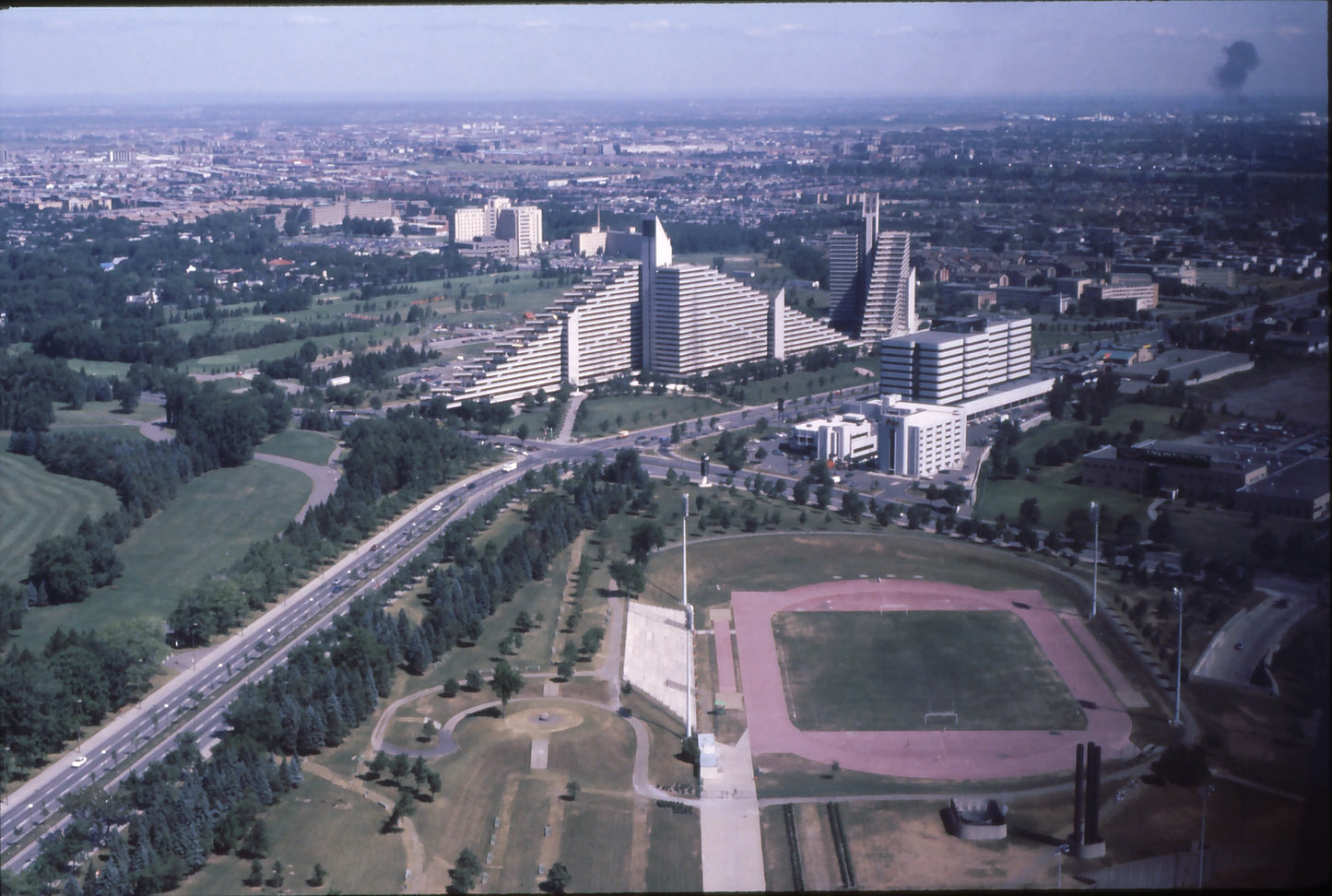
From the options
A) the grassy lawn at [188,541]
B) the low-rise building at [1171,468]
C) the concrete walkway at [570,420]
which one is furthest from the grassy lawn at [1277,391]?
the concrete walkway at [570,420]

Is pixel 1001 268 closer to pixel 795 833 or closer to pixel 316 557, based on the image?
pixel 316 557

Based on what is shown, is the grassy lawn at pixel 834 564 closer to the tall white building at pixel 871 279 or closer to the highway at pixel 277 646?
the highway at pixel 277 646

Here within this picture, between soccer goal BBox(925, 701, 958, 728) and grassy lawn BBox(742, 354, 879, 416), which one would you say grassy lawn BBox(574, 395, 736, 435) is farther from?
soccer goal BBox(925, 701, 958, 728)

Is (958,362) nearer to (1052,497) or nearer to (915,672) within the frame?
(1052,497)

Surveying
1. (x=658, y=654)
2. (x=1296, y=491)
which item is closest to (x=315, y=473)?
(x=658, y=654)

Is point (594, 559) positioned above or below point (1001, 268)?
below

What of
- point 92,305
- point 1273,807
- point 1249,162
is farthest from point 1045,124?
point 92,305
